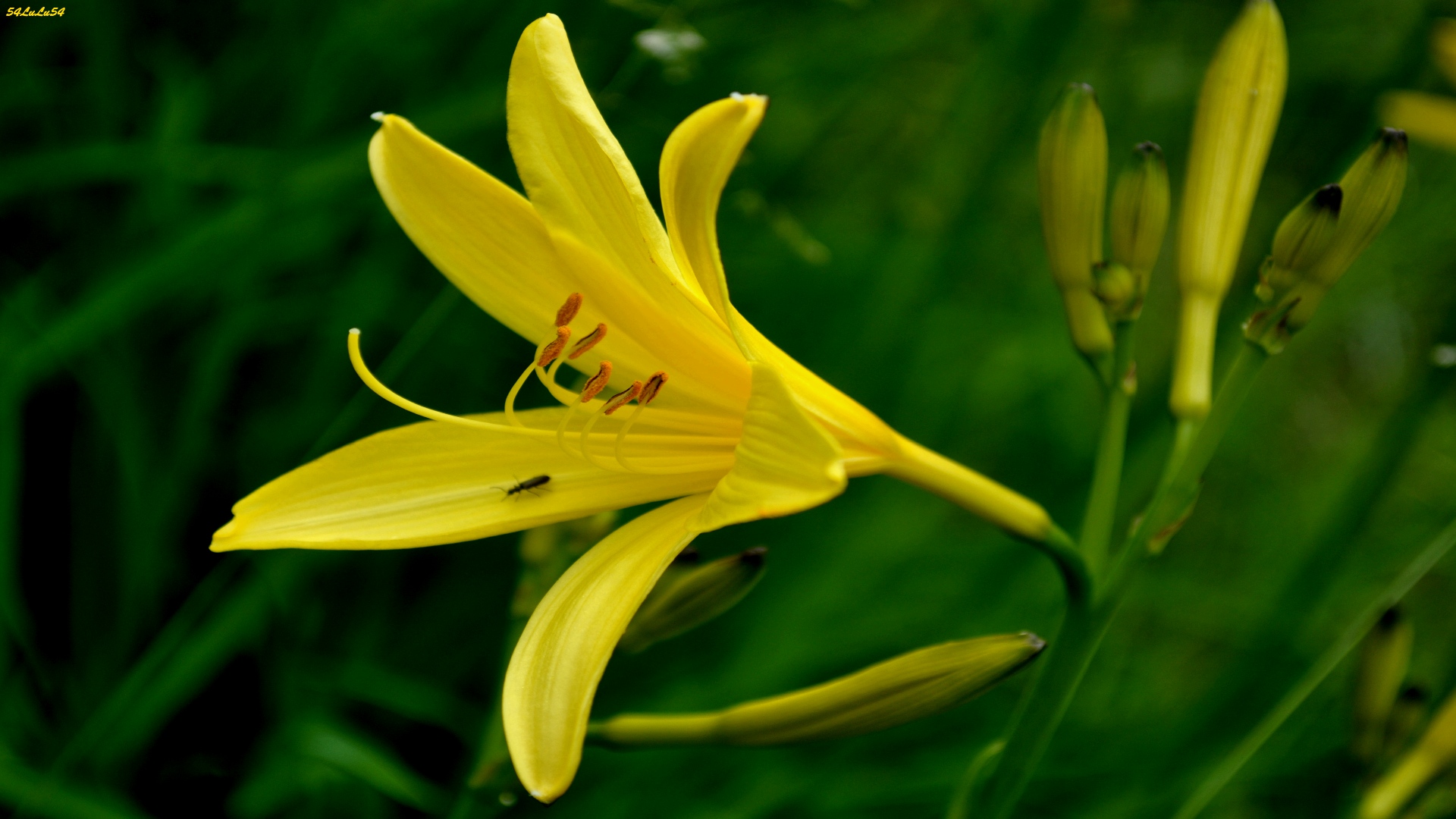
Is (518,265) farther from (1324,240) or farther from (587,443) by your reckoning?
(1324,240)

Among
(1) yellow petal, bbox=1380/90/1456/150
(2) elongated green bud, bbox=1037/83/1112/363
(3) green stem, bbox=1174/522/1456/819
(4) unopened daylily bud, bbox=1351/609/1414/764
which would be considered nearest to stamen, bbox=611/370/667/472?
(2) elongated green bud, bbox=1037/83/1112/363

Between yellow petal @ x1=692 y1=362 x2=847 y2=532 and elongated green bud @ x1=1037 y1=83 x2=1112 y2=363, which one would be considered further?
elongated green bud @ x1=1037 y1=83 x2=1112 y2=363

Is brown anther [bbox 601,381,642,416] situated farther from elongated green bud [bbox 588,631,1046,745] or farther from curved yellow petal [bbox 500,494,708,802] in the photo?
elongated green bud [bbox 588,631,1046,745]

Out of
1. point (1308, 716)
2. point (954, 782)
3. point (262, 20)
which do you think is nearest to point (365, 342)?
point (262, 20)

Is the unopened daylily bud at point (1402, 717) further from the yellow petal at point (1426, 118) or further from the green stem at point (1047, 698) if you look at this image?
the yellow petal at point (1426, 118)

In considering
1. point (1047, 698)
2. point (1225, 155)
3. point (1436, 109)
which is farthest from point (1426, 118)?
point (1047, 698)

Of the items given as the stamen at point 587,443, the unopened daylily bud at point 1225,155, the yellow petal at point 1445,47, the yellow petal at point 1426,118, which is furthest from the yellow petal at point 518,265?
the yellow petal at point 1445,47
